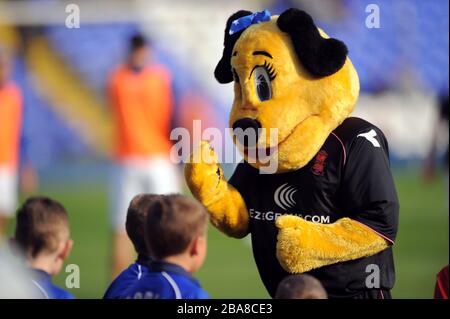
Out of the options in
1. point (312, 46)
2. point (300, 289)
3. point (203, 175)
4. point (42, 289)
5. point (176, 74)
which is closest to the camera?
point (300, 289)

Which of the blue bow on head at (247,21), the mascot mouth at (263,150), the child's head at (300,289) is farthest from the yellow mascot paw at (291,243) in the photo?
the blue bow on head at (247,21)

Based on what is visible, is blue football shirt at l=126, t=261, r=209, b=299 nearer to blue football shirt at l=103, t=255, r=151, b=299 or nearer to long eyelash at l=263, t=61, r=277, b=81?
blue football shirt at l=103, t=255, r=151, b=299

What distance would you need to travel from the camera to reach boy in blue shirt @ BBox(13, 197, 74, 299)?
386cm

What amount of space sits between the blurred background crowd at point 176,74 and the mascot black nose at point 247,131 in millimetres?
8433

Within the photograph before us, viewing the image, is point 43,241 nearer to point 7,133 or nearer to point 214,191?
point 214,191

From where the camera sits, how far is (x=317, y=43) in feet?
13.4

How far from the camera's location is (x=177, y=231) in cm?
352

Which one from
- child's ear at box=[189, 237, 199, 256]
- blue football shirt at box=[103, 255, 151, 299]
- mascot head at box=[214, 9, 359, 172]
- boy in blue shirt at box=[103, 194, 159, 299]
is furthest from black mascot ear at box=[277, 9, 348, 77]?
blue football shirt at box=[103, 255, 151, 299]

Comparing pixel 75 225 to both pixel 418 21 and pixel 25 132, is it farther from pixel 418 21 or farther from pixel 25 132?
pixel 418 21

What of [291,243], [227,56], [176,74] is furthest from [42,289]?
[176,74]

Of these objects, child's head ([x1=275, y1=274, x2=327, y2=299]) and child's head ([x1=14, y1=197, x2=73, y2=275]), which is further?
child's head ([x1=14, y1=197, x2=73, y2=275])

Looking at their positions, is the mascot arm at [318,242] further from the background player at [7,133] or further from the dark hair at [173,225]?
the background player at [7,133]

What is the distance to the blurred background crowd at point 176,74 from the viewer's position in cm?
1433

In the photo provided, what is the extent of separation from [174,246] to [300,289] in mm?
496
